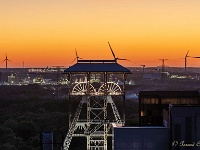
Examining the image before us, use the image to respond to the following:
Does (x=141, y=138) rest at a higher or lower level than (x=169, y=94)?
lower

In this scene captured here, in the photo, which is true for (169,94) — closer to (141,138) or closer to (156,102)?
(156,102)

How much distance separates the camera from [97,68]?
9819cm

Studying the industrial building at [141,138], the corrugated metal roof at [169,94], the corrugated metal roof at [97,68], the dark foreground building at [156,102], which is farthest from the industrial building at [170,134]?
the corrugated metal roof at [169,94]

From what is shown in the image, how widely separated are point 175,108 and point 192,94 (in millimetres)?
33329

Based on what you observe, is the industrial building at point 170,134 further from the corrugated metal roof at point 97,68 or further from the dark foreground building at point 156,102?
the dark foreground building at point 156,102

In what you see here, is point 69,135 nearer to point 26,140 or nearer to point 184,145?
point 184,145

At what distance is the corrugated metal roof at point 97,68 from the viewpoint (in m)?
97.7

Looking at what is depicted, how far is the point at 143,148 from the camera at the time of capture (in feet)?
277

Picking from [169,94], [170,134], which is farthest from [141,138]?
[169,94]

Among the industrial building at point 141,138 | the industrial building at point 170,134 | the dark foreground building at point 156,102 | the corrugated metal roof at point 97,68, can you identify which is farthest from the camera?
the dark foreground building at point 156,102

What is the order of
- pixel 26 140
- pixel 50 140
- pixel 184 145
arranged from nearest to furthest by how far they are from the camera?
pixel 184 145, pixel 50 140, pixel 26 140

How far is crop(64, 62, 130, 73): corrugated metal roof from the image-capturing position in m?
97.7

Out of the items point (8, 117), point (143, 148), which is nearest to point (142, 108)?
point (143, 148)

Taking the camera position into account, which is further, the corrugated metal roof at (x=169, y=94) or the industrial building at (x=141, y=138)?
the corrugated metal roof at (x=169, y=94)
